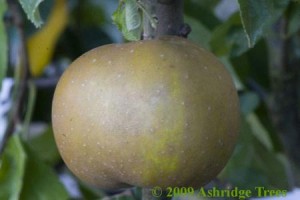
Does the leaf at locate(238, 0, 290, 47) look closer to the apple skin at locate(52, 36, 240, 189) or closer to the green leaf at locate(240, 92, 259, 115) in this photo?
the apple skin at locate(52, 36, 240, 189)

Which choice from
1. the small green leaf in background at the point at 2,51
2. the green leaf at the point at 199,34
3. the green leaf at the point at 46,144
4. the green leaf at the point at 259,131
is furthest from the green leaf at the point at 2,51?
the green leaf at the point at 259,131

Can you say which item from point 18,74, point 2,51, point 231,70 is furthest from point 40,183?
point 231,70

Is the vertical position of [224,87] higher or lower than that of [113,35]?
higher

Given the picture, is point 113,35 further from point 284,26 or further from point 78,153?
point 78,153

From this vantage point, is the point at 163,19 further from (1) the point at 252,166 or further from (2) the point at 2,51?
(1) the point at 252,166

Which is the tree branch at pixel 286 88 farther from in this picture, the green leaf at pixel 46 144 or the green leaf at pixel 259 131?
the green leaf at pixel 46 144

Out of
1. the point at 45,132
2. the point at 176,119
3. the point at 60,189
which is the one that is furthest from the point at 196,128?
the point at 45,132

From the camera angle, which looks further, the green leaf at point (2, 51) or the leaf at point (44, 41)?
the leaf at point (44, 41)
